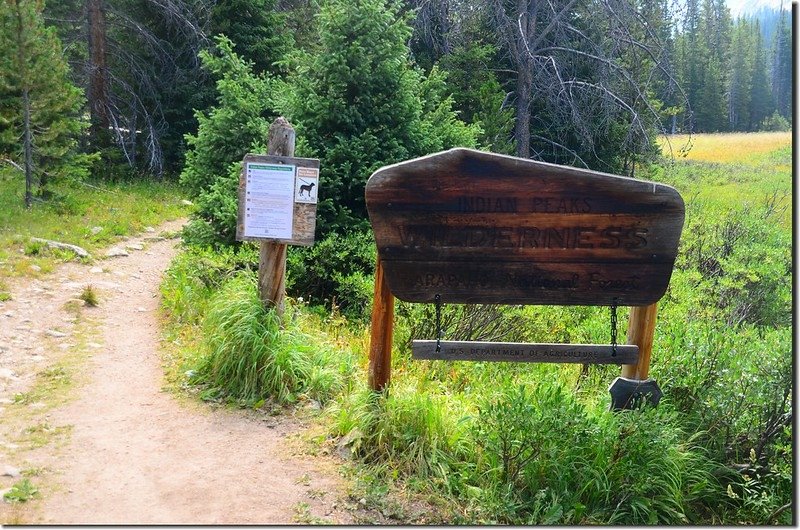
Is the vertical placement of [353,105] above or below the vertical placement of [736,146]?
below

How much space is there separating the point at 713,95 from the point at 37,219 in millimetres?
30385

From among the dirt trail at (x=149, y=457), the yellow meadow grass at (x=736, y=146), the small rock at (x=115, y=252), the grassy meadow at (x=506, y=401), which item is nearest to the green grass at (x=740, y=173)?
the yellow meadow grass at (x=736, y=146)

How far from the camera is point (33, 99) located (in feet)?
41.4

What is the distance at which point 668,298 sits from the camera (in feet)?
27.2

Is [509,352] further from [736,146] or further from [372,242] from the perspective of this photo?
[736,146]

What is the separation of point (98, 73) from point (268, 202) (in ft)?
48.9

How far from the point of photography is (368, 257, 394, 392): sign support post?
14.5 ft

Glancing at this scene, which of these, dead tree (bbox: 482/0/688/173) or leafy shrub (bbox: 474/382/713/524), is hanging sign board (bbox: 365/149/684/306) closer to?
leafy shrub (bbox: 474/382/713/524)

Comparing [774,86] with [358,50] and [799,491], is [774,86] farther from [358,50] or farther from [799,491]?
[799,491]

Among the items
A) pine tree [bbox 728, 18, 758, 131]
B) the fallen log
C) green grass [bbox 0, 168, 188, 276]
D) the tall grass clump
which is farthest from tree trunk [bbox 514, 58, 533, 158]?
the tall grass clump

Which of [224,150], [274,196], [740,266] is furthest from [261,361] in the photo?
[740,266]

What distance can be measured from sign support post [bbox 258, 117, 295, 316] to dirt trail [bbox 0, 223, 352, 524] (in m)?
1.10

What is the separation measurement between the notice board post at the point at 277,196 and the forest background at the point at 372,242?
0.63m

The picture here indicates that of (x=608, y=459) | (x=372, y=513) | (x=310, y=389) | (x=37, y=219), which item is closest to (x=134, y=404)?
(x=310, y=389)
